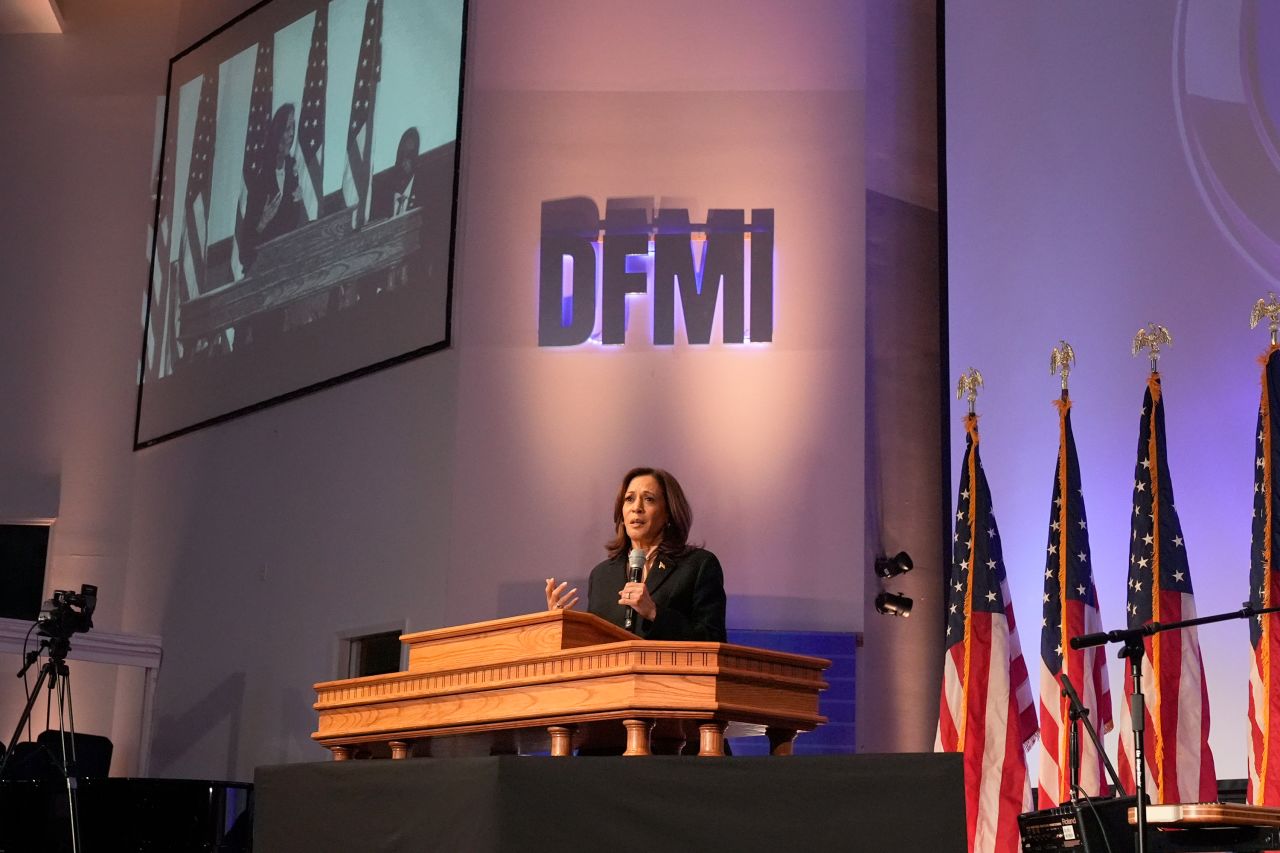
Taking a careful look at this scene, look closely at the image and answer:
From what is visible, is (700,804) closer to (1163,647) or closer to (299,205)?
(1163,647)

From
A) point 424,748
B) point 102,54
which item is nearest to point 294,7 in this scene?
point 102,54

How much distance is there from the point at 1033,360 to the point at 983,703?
5.34ft

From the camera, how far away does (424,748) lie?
3820mm

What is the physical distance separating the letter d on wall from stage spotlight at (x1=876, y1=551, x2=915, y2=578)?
6.21ft

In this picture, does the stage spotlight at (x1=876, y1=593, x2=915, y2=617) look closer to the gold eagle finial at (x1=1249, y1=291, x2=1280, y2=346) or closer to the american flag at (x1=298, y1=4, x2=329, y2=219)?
the gold eagle finial at (x1=1249, y1=291, x2=1280, y2=346)

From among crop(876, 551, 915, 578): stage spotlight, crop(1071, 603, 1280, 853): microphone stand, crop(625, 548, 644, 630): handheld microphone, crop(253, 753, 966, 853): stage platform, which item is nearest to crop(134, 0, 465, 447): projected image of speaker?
crop(876, 551, 915, 578): stage spotlight

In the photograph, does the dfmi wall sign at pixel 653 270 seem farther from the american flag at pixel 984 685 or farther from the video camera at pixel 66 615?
the video camera at pixel 66 615

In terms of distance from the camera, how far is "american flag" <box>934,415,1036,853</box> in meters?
6.02

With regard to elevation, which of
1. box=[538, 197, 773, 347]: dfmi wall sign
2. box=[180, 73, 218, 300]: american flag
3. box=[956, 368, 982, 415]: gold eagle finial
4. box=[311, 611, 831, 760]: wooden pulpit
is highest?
box=[180, 73, 218, 300]: american flag

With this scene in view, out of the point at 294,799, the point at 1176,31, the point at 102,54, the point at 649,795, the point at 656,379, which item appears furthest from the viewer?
the point at 102,54

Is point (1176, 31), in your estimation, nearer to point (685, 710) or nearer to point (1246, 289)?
point (1246, 289)

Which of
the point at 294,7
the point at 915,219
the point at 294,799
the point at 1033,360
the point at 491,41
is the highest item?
the point at 294,7

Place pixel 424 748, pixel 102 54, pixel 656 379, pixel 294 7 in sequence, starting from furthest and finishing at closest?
pixel 102 54 → pixel 294 7 → pixel 656 379 → pixel 424 748

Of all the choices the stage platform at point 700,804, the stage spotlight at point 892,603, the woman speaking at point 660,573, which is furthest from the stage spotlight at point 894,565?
the stage platform at point 700,804
